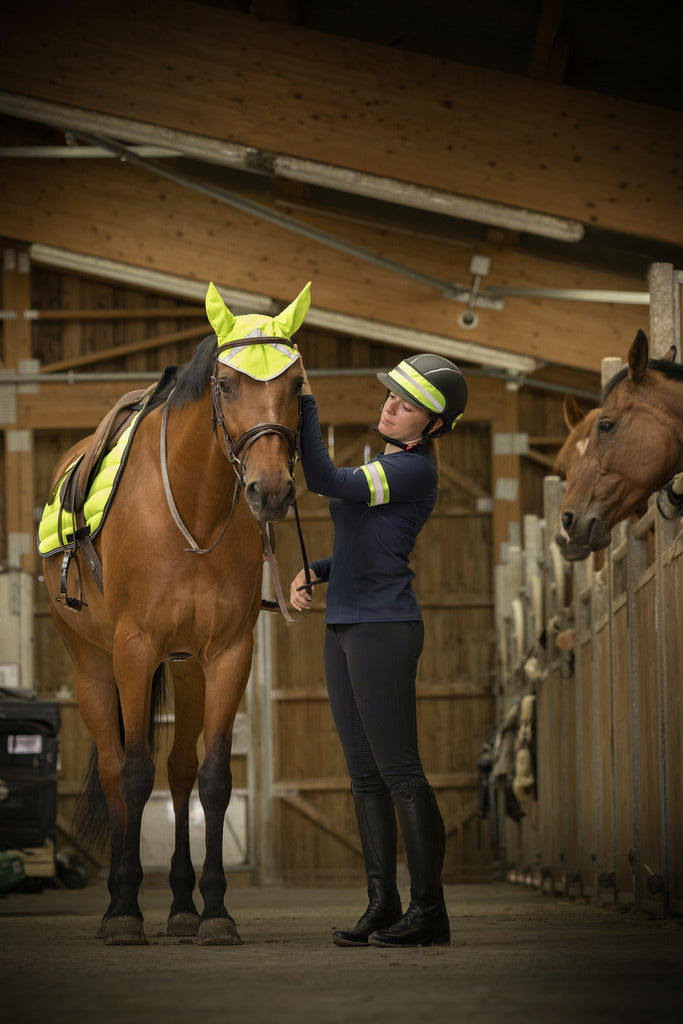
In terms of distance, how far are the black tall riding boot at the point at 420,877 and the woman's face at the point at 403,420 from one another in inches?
36.0

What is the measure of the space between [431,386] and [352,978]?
1.61 m

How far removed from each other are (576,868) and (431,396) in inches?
177

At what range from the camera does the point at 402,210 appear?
34.3 feet

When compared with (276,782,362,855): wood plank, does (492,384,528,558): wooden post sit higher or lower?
higher

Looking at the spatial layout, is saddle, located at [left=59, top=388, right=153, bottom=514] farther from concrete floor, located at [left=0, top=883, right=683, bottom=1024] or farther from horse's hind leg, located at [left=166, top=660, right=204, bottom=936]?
concrete floor, located at [left=0, top=883, right=683, bottom=1024]

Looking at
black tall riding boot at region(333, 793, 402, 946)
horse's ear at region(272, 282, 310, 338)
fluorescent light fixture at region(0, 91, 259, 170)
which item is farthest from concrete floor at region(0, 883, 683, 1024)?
fluorescent light fixture at region(0, 91, 259, 170)

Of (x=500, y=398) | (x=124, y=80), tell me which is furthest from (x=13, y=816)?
(x=500, y=398)

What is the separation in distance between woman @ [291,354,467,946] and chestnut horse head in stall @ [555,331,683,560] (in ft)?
3.07

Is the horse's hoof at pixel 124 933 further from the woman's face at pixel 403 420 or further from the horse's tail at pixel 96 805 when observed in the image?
the woman's face at pixel 403 420

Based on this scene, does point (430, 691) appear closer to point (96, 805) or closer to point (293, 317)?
point (96, 805)

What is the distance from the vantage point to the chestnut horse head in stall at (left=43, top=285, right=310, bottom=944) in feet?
12.0

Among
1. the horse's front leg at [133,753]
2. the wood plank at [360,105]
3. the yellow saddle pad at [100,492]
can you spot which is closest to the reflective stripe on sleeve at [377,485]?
the horse's front leg at [133,753]

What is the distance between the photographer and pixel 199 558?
4.00 meters

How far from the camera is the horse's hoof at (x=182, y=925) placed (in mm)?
4199
